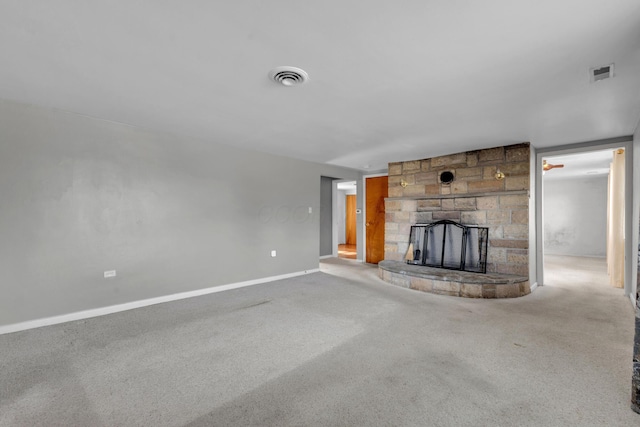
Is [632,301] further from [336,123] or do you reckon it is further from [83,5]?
[83,5]

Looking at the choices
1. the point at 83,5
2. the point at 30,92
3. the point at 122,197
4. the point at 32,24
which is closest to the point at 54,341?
the point at 122,197

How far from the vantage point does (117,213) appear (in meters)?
3.39

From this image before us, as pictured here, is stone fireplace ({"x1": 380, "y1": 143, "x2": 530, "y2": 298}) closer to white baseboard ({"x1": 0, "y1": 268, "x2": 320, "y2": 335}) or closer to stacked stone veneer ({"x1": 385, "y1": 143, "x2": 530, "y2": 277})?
stacked stone veneer ({"x1": 385, "y1": 143, "x2": 530, "y2": 277})

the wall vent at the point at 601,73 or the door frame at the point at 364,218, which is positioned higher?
the wall vent at the point at 601,73

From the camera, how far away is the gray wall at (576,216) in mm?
7660

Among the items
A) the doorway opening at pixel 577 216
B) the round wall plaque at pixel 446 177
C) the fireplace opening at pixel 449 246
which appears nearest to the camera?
the fireplace opening at pixel 449 246

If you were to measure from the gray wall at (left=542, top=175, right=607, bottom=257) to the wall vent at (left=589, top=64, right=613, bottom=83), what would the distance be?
6341 millimetres

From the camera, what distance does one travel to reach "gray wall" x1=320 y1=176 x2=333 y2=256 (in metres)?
7.57

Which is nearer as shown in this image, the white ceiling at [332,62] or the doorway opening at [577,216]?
the white ceiling at [332,62]

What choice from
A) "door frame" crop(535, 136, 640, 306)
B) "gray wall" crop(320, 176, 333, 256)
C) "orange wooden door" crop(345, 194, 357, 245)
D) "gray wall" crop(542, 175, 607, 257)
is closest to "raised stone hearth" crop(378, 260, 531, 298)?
"door frame" crop(535, 136, 640, 306)

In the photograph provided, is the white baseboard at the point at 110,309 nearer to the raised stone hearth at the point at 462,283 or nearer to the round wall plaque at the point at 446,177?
the raised stone hearth at the point at 462,283

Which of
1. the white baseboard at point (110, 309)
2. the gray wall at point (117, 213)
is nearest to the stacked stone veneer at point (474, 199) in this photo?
the gray wall at point (117, 213)

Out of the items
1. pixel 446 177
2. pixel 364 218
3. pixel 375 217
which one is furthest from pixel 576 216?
pixel 364 218

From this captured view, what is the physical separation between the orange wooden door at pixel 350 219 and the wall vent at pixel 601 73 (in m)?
7.89
